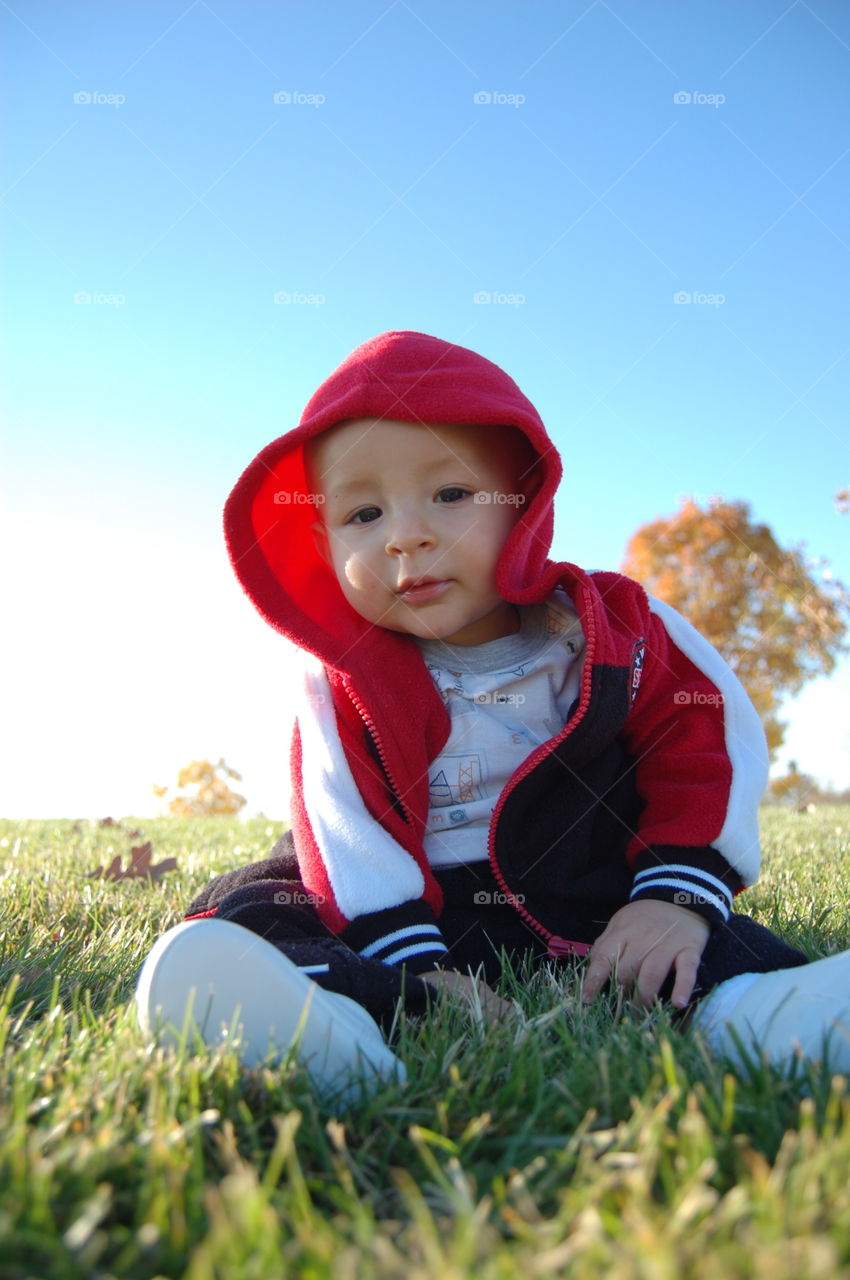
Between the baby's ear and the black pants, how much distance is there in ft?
2.69

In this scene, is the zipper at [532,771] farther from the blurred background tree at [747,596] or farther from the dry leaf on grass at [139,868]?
the blurred background tree at [747,596]

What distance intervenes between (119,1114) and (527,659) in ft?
5.68

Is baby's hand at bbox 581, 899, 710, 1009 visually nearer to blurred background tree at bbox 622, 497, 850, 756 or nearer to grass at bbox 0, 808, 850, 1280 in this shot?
grass at bbox 0, 808, 850, 1280

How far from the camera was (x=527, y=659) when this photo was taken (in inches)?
111

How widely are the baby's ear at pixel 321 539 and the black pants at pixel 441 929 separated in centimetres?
82

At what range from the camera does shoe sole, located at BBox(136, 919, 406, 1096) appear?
168 cm

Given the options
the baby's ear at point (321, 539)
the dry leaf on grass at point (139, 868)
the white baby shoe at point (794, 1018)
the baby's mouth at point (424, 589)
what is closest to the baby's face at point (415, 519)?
the baby's mouth at point (424, 589)

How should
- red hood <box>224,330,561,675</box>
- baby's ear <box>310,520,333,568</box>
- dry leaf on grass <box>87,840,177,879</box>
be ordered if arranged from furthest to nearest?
dry leaf on grass <box>87,840,177,879</box> < baby's ear <box>310,520,333,568</box> < red hood <box>224,330,561,675</box>

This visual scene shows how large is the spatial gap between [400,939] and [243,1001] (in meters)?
0.67

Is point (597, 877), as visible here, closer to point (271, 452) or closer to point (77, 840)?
point (271, 452)

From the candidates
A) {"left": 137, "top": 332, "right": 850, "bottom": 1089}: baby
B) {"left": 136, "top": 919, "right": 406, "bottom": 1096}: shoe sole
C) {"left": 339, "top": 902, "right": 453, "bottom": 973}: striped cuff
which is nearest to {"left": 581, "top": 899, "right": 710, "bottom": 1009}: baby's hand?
{"left": 137, "top": 332, "right": 850, "bottom": 1089}: baby

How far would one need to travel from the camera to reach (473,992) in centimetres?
199

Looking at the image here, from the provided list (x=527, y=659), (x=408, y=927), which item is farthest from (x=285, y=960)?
(x=527, y=659)

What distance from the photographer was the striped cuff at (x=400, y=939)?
2.30 metres
